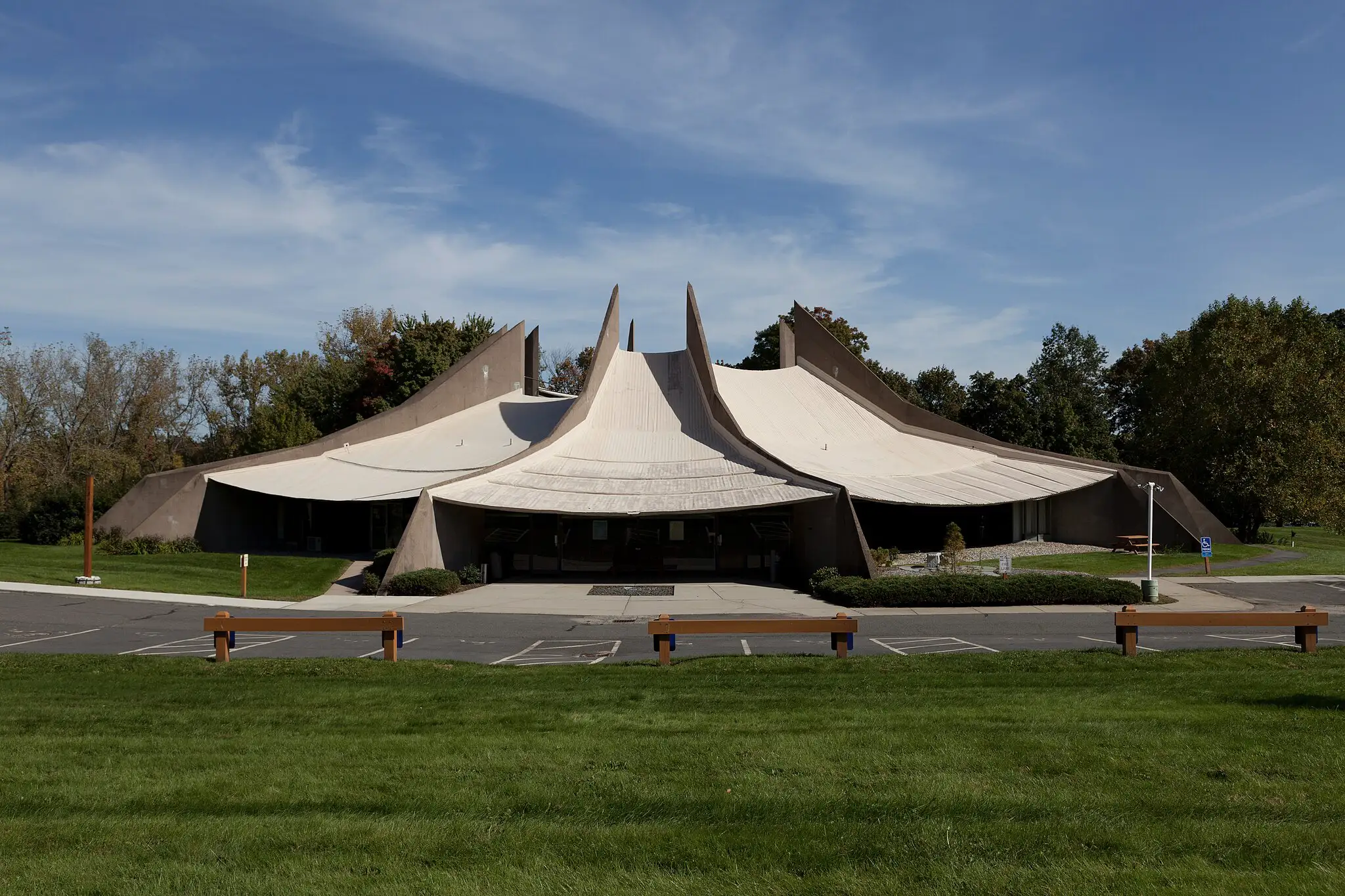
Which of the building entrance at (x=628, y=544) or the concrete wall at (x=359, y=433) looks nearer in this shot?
the building entrance at (x=628, y=544)

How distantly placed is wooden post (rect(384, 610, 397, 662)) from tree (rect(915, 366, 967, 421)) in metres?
61.6

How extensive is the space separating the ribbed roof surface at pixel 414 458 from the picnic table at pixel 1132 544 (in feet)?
70.1

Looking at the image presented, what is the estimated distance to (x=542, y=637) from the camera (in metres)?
17.7

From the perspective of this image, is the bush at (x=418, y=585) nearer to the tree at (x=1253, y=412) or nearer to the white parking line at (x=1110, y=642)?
the white parking line at (x=1110, y=642)

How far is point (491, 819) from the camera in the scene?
5.94 meters

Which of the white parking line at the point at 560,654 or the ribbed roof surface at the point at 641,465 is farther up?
the ribbed roof surface at the point at 641,465

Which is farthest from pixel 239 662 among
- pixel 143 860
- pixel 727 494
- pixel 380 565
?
pixel 727 494

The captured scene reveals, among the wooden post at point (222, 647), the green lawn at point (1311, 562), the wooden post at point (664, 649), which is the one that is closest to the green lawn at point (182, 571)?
the wooden post at point (222, 647)

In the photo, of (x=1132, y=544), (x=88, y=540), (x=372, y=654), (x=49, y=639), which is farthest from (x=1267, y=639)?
(x=88, y=540)

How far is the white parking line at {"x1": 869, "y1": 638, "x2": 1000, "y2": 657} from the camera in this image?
15.5 meters

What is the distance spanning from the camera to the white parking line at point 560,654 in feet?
46.6

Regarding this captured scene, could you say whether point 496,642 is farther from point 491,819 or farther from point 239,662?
point 491,819

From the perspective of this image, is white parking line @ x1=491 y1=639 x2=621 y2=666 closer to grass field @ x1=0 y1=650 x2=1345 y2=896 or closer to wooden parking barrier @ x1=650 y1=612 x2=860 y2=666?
wooden parking barrier @ x1=650 y1=612 x2=860 y2=666

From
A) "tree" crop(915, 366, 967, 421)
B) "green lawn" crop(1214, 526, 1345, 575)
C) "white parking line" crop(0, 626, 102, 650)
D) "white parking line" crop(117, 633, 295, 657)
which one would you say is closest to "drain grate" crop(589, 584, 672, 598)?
"white parking line" crop(117, 633, 295, 657)
